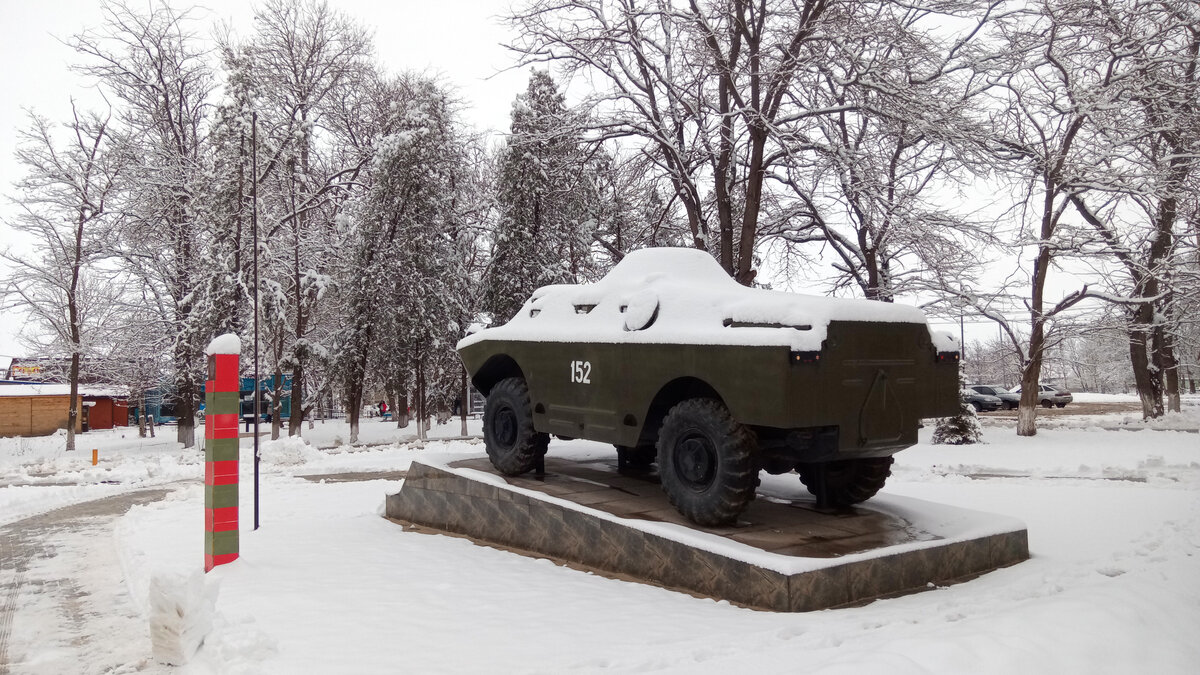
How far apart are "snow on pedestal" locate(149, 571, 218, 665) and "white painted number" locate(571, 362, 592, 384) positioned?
326 cm

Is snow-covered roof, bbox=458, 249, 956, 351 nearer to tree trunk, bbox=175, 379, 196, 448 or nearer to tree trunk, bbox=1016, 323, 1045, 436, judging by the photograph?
tree trunk, bbox=1016, 323, 1045, 436

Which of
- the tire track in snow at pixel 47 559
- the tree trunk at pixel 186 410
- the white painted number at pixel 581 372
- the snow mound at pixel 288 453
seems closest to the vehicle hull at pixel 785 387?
the white painted number at pixel 581 372

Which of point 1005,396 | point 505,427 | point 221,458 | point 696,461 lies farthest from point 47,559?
point 1005,396

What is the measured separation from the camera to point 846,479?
6469mm

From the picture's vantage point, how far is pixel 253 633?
4254 millimetres

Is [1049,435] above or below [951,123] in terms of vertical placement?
below

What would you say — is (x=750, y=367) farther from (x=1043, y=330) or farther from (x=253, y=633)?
(x=1043, y=330)

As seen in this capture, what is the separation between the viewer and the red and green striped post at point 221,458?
5871 mm

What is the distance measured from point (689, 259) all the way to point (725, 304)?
1.27 metres

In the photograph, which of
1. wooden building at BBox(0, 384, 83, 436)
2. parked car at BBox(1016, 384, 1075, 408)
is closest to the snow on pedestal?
wooden building at BBox(0, 384, 83, 436)

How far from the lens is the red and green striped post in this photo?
5.87m

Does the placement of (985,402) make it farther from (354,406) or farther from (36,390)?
(36,390)

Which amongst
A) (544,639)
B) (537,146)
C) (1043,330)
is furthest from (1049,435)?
(544,639)

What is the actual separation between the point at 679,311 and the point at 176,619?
12.5 feet
